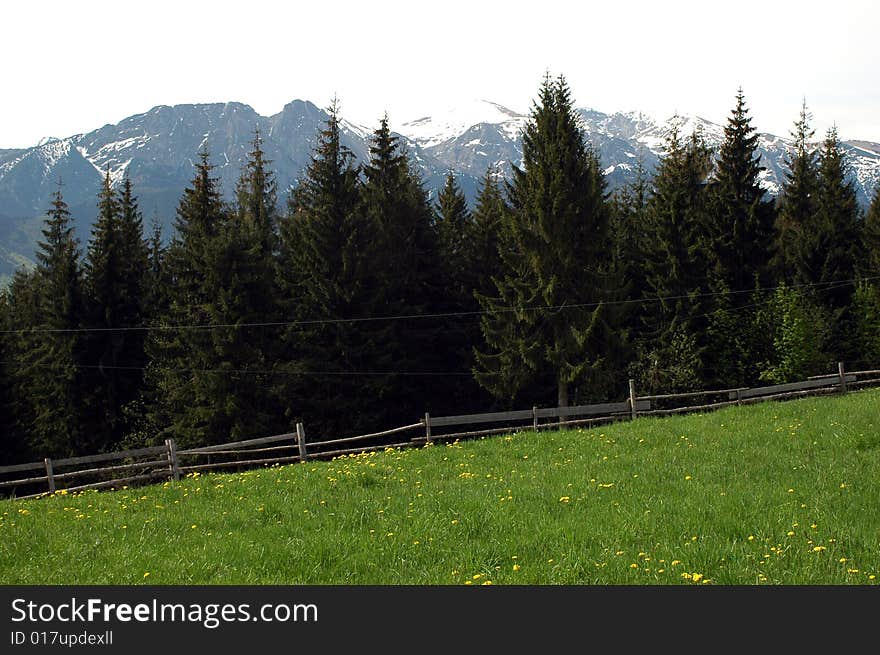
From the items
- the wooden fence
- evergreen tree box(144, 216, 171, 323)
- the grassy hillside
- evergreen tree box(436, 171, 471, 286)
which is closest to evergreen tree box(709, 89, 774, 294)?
the wooden fence

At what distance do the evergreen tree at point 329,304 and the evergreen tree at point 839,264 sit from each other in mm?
29715

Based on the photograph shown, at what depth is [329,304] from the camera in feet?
118

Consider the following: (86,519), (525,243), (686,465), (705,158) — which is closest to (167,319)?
(525,243)

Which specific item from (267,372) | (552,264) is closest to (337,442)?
(267,372)

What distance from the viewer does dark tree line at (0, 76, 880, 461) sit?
3475cm

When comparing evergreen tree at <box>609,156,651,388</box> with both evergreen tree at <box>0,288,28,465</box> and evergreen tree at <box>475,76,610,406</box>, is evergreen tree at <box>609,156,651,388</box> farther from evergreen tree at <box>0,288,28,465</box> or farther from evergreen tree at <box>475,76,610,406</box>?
evergreen tree at <box>0,288,28,465</box>

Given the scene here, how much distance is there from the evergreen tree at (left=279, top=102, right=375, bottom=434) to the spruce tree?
2603cm

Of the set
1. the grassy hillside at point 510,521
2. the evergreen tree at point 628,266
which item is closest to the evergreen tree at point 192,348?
the grassy hillside at point 510,521

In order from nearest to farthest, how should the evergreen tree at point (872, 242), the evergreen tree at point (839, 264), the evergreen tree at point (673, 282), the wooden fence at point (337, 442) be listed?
1. the wooden fence at point (337, 442)
2. the evergreen tree at point (673, 282)
3. the evergreen tree at point (839, 264)
4. the evergreen tree at point (872, 242)

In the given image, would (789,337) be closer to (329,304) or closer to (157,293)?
(329,304)

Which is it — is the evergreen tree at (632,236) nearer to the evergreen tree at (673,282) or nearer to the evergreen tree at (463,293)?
the evergreen tree at (673,282)

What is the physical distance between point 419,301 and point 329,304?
6.36 m

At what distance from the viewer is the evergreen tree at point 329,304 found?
115 ft

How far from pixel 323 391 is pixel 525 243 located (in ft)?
41.2
